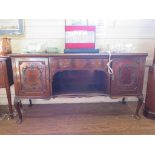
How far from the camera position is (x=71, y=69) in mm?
1741

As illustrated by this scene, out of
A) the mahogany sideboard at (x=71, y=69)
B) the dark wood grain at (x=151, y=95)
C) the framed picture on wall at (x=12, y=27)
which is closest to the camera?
the mahogany sideboard at (x=71, y=69)

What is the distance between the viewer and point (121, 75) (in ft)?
5.91

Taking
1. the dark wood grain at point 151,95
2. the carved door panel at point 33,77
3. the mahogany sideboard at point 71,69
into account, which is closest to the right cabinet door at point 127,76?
the mahogany sideboard at point 71,69

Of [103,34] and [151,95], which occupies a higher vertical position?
[103,34]

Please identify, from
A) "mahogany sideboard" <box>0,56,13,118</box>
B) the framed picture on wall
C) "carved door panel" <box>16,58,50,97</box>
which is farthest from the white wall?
"carved door panel" <box>16,58,50,97</box>

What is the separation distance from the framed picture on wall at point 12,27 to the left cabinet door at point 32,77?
64 cm

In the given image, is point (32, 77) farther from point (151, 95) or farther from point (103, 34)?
point (151, 95)

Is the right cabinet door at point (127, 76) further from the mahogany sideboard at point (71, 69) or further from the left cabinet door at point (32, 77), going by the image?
the left cabinet door at point (32, 77)

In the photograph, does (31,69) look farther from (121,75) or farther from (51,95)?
(121,75)

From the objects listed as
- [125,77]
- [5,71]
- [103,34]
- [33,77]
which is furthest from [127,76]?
[5,71]

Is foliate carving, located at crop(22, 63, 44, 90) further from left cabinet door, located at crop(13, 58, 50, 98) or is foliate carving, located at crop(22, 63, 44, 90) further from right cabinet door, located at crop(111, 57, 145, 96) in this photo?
right cabinet door, located at crop(111, 57, 145, 96)

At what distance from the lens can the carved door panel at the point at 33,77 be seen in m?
1.70

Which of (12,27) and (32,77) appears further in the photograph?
(12,27)

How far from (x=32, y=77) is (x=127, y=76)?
1.03 meters
